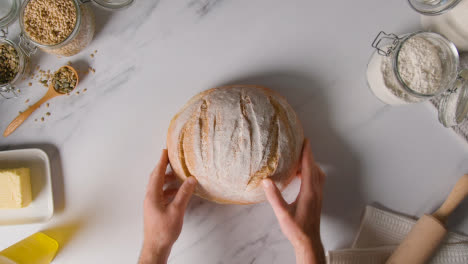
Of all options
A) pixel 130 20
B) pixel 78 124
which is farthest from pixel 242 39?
pixel 78 124

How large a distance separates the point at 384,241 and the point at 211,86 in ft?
2.96

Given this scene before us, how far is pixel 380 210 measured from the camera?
1165mm

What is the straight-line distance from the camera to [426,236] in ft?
3.45

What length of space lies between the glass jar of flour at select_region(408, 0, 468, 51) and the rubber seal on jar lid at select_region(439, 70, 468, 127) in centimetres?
12

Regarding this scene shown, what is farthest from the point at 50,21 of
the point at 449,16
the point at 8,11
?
the point at 449,16

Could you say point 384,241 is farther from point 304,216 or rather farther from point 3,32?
point 3,32

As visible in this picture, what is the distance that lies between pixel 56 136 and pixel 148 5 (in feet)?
2.08

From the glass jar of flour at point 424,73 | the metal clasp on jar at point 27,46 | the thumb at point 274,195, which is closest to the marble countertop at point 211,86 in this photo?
the metal clasp on jar at point 27,46

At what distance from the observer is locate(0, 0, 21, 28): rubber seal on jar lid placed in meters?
1.06

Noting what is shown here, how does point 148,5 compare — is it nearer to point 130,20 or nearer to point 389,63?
point 130,20

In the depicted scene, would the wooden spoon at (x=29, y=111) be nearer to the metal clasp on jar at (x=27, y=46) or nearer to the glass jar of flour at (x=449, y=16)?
the metal clasp on jar at (x=27, y=46)

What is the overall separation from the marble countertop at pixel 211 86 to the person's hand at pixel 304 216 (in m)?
0.21

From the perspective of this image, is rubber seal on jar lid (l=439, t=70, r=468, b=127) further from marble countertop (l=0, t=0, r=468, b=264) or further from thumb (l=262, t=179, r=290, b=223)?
thumb (l=262, t=179, r=290, b=223)

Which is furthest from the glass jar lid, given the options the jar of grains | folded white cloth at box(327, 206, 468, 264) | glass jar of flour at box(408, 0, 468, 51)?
the jar of grains
